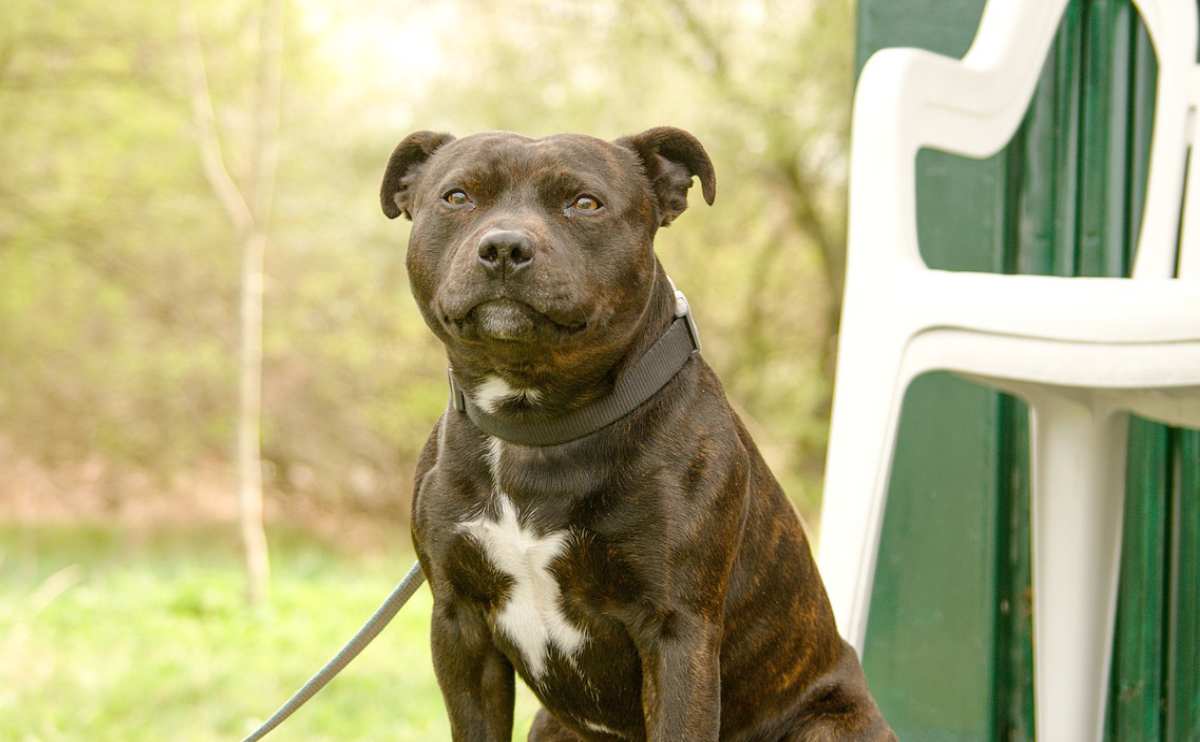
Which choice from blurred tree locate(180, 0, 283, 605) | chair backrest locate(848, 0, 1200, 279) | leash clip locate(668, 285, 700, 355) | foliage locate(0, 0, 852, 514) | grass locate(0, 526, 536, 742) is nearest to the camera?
leash clip locate(668, 285, 700, 355)

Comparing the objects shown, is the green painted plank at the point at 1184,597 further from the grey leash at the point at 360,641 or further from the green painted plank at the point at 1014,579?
the grey leash at the point at 360,641

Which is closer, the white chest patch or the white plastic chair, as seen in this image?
the white chest patch

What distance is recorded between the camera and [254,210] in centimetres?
536

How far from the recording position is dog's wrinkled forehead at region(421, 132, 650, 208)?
174cm

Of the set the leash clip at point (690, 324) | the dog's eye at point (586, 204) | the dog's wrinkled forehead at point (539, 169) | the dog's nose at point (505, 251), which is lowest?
the leash clip at point (690, 324)

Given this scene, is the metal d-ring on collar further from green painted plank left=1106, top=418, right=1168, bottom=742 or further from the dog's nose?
green painted plank left=1106, top=418, right=1168, bottom=742

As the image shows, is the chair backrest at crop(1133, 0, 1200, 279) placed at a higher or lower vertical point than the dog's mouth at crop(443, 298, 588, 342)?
higher

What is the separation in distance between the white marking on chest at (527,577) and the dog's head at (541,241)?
22 centimetres

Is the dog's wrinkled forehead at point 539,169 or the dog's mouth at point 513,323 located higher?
the dog's wrinkled forehead at point 539,169

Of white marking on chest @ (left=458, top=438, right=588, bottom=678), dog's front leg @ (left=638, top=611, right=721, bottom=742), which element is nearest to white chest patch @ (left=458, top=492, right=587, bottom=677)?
white marking on chest @ (left=458, top=438, right=588, bottom=678)

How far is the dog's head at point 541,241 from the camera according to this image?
5.42 feet

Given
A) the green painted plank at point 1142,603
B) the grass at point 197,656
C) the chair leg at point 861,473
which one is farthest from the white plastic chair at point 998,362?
the grass at point 197,656

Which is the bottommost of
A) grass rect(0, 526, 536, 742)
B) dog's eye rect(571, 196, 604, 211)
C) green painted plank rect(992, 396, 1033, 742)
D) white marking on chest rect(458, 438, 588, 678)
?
grass rect(0, 526, 536, 742)

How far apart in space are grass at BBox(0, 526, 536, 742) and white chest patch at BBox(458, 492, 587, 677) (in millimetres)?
1520
